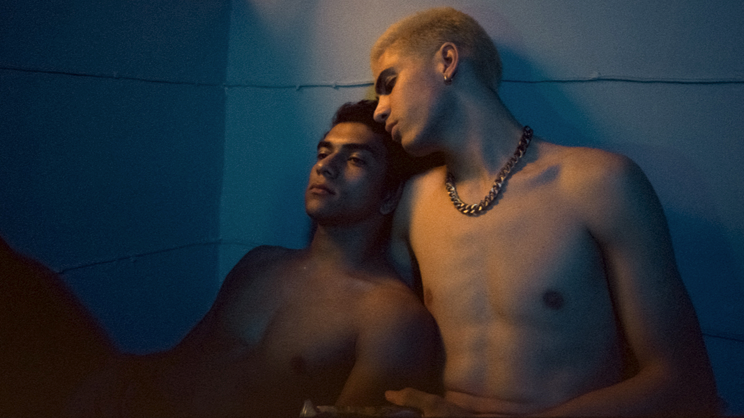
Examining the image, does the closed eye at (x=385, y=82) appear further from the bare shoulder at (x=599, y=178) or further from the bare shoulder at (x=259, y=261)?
the bare shoulder at (x=259, y=261)

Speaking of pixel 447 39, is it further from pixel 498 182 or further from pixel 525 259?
pixel 525 259

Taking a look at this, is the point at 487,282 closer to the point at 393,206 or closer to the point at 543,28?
the point at 393,206

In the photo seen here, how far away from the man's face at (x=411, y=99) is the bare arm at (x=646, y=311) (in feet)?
1.38

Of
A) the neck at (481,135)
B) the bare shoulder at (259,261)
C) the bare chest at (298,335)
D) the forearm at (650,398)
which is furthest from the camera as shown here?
the bare shoulder at (259,261)

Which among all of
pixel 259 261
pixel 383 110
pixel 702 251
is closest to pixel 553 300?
pixel 702 251

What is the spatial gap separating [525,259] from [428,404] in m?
0.39

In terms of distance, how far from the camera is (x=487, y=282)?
1206 mm

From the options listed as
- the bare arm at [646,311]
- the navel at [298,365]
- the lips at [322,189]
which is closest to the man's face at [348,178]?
the lips at [322,189]

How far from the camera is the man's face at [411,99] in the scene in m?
1.27

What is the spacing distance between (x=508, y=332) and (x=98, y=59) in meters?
1.45

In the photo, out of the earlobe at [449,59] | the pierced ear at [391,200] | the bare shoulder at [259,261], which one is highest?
the earlobe at [449,59]

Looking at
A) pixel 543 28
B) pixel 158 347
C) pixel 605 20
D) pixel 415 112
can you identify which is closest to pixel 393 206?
pixel 415 112

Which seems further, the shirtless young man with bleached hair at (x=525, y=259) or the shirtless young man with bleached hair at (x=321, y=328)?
the shirtless young man with bleached hair at (x=321, y=328)

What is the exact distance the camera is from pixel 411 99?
128 centimetres
